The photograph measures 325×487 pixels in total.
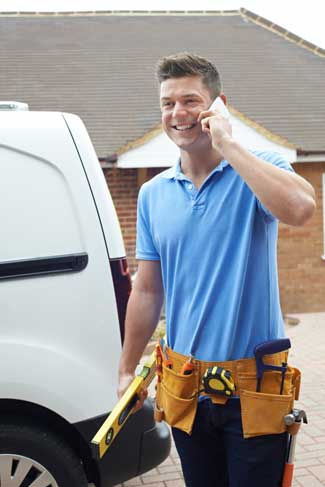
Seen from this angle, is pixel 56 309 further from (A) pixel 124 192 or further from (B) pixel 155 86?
(B) pixel 155 86

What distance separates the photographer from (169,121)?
6.34ft

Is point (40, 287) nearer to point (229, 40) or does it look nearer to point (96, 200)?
point (96, 200)

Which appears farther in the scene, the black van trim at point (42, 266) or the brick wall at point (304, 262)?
the brick wall at point (304, 262)

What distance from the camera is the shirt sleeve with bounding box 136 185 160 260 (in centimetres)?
209

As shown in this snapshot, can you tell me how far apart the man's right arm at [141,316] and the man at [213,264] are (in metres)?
0.16

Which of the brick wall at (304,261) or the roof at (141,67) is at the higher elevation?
the roof at (141,67)

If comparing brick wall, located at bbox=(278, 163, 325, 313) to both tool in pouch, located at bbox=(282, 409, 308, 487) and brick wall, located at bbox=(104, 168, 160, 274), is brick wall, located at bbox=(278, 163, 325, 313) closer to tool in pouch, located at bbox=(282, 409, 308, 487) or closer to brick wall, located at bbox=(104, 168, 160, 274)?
brick wall, located at bbox=(104, 168, 160, 274)

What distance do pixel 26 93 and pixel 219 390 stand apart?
9648 mm

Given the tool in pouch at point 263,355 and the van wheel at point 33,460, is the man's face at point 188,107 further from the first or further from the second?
the van wheel at point 33,460

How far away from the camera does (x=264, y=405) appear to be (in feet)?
5.85

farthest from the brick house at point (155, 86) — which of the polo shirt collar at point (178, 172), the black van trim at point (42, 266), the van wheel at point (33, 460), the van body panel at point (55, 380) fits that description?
the polo shirt collar at point (178, 172)

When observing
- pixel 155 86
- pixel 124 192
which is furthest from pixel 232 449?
pixel 155 86

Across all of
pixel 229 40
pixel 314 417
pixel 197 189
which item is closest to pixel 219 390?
pixel 197 189

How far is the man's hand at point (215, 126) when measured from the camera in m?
1.72
